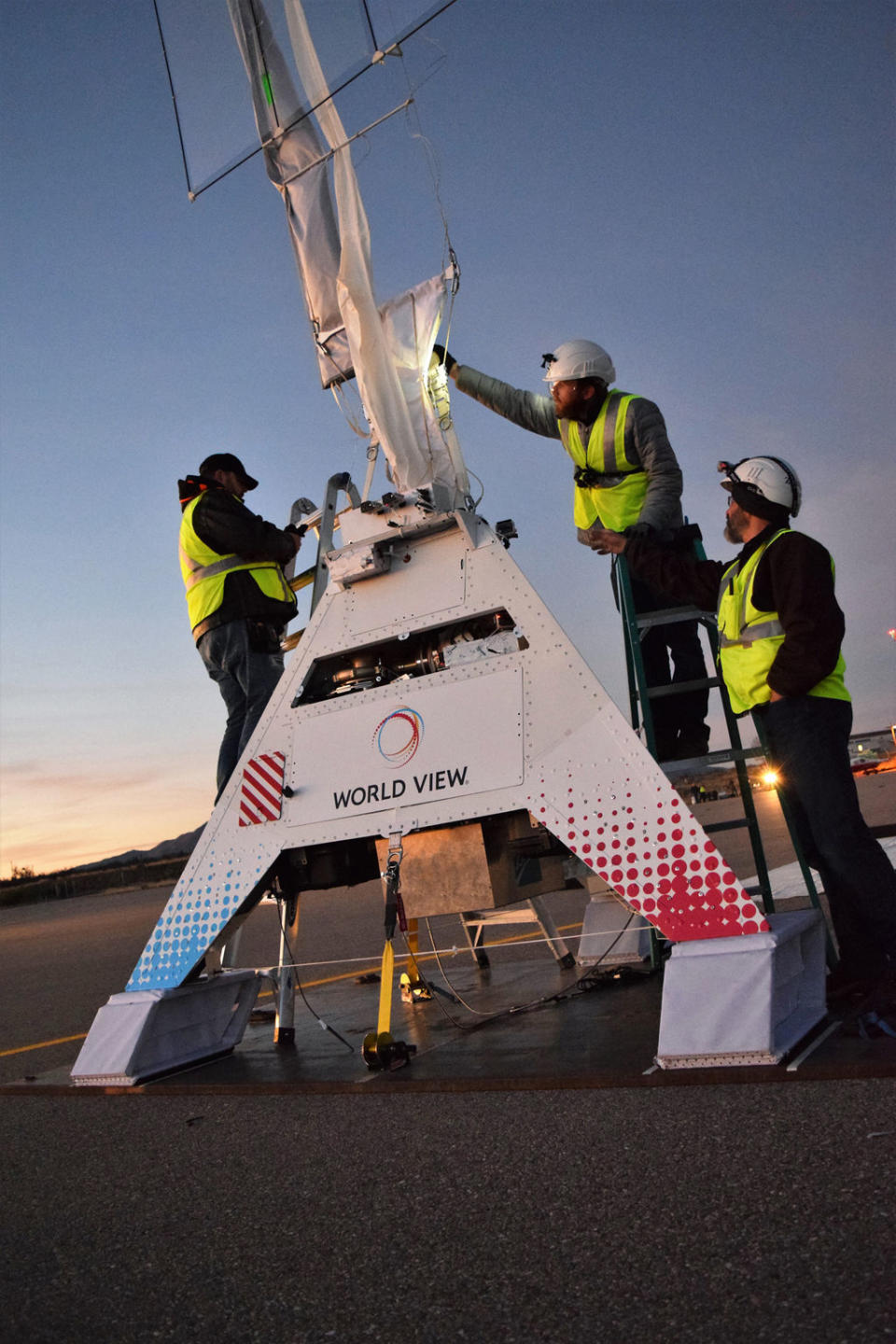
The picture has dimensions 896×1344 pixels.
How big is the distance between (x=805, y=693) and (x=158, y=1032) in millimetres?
3020

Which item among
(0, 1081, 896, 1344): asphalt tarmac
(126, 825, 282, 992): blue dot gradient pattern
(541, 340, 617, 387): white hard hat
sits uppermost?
(541, 340, 617, 387): white hard hat

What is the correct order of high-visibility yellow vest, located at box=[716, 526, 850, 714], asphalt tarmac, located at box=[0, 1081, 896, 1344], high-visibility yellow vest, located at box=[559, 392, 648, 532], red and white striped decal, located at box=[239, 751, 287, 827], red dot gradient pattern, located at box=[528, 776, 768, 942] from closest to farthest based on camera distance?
asphalt tarmac, located at box=[0, 1081, 896, 1344]
red dot gradient pattern, located at box=[528, 776, 768, 942]
high-visibility yellow vest, located at box=[716, 526, 850, 714]
red and white striped decal, located at box=[239, 751, 287, 827]
high-visibility yellow vest, located at box=[559, 392, 648, 532]

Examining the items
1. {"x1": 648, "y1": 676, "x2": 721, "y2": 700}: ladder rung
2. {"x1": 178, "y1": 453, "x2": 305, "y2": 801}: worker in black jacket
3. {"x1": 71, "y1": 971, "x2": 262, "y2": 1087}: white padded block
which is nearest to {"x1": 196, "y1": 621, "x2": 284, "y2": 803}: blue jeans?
{"x1": 178, "y1": 453, "x2": 305, "y2": 801}: worker in black jacket

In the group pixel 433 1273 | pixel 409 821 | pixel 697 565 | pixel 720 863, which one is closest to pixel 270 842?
pixel 409 821

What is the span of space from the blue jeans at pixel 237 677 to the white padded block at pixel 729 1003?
258 cm

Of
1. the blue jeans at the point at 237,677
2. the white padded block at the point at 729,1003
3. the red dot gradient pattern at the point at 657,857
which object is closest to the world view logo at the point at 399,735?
the red dot gradient pattern at the point at 657,857

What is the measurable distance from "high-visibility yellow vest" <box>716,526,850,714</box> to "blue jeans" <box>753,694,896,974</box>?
0.07 meters

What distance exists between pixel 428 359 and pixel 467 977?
3774 millimetres

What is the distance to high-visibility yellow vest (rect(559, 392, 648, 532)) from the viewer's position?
15.9ft

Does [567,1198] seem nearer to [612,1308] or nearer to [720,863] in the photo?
[612,1308]

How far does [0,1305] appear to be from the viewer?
6.91ft

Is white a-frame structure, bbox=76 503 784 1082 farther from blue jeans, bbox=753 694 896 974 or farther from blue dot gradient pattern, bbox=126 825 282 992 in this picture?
blue jeans, bbox=753 694 896 974

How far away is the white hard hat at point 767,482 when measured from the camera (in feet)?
13.2

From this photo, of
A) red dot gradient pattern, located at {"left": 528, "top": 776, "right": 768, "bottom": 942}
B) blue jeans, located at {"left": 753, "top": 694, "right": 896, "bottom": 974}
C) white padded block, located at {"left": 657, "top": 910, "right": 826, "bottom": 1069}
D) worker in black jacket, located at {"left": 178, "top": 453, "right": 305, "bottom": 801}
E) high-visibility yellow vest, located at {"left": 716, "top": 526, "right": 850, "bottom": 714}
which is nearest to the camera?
white padded block, located at {"left": 657, "top": 910, "right": 826, "bottom": 1069}
